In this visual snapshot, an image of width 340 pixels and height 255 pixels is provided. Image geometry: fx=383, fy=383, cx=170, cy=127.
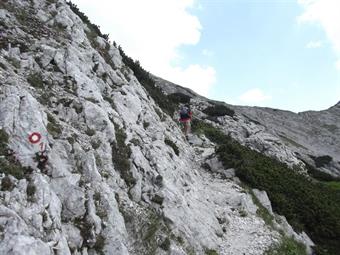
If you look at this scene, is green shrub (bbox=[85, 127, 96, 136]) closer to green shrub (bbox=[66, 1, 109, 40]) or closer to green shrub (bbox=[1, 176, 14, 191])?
green shrub (bbox=[1, 176, 14, 191])

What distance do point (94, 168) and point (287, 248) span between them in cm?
1151

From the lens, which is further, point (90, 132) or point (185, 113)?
point (185, 113)

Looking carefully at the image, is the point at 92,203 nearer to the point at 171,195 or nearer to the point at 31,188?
the point at 31,188

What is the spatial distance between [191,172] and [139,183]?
7.15 meters

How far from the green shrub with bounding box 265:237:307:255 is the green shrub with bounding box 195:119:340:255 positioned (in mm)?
1658

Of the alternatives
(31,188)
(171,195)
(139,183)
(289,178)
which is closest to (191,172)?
(171,195)

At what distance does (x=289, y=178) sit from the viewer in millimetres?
29094

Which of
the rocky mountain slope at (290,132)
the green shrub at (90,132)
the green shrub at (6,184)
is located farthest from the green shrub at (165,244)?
the rocky mountain slope at (290,132)

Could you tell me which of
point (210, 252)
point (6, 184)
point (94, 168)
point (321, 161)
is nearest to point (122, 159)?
point (94, 168)

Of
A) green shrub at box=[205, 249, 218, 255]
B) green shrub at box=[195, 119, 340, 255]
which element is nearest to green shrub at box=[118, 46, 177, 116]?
green shrub at box=[195, 119, 340, 255]

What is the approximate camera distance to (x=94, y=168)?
14531 millimetres

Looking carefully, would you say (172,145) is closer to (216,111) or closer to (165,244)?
(165,244)

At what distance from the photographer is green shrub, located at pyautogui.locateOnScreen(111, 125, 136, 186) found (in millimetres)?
16688

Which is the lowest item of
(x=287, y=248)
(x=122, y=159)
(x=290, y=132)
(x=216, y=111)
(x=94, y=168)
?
(x=287, y=248)
